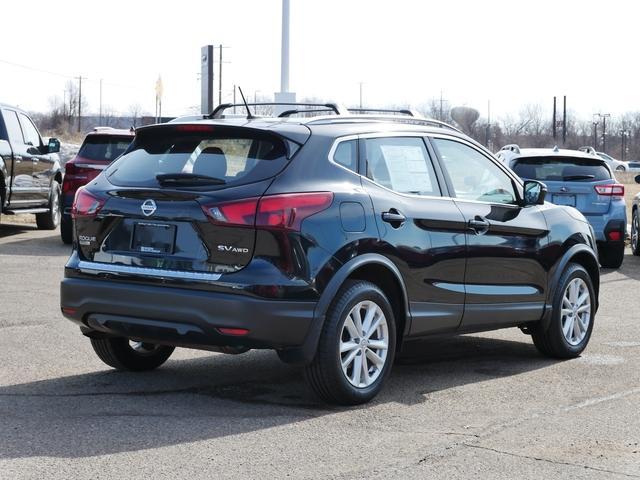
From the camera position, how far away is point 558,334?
8.46m

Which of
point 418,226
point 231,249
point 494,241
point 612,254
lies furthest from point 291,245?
point 612,254

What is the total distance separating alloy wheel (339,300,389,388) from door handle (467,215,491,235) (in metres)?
1.13

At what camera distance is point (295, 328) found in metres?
6.25

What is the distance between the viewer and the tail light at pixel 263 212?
6.20 meters

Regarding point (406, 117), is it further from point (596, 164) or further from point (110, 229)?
point (596, 164)

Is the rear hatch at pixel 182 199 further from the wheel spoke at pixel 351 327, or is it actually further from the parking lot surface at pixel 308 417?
the parking lot surface at pixel 308 417

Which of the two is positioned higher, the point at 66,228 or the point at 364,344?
the point at 66,228

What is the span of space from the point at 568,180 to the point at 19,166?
8512 millimetres

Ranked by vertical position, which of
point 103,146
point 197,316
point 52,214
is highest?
point 103,146

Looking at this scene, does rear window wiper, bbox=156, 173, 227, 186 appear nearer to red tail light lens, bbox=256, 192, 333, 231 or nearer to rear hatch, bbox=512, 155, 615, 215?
red tail light lens, bbox=256, 192, 333, 231

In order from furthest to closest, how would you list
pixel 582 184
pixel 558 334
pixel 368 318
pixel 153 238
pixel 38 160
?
1. pixel 38 160
2. pixel 582 184
3. pixel 558 334
4. pixel 368 318
5. pixel 153 238

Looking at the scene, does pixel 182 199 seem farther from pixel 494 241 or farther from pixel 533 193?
pixel 533 193

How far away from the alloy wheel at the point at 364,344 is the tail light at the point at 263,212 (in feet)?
2.25

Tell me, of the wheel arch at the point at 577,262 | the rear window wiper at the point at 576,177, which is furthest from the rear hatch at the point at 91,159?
the wheel arch at the point at 577,262
